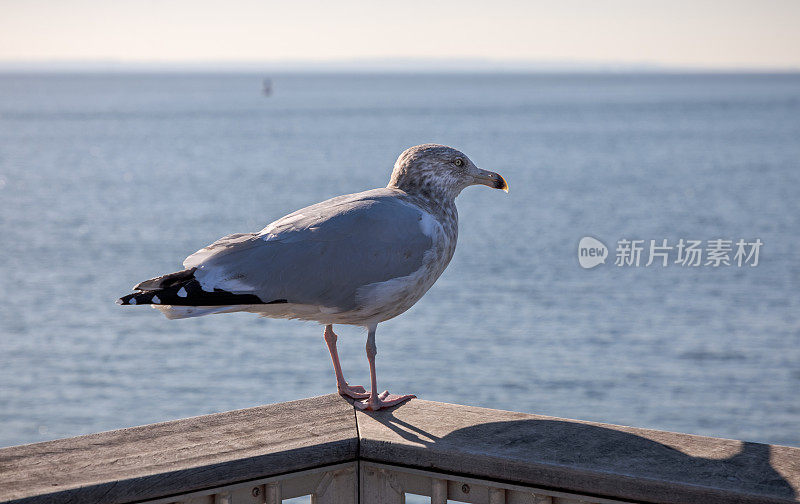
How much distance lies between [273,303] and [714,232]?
30.0 meters

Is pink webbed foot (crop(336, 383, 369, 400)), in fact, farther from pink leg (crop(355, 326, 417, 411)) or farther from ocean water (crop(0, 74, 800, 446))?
ocean water (crop(0, 74, 800, 446))

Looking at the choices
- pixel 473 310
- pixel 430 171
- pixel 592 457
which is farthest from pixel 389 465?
pixel 473 310

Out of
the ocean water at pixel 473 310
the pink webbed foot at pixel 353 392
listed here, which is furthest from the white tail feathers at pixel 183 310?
the ocean water at pixel 473 310

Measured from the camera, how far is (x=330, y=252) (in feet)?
13.0

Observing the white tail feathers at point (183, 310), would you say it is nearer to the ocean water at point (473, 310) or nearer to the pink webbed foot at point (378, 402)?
the pink webbed foot at point (378, 402)

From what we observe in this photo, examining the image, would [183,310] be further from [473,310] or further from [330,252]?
[473,310]

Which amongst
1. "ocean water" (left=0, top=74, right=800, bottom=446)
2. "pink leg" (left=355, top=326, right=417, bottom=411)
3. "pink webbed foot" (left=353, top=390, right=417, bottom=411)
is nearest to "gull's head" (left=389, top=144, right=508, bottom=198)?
"pink leg" (left=355, top=326, right=417, bottom=411)

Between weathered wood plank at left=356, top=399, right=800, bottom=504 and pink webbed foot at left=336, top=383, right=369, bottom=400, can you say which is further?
pink webbed foot at left=336, top=383, right=369, bottom=400

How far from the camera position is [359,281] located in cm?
399

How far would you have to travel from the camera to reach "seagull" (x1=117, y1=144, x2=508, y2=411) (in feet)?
12.6

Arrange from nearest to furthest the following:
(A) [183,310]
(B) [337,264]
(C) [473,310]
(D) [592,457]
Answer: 1. (D) [592,457]
2. (A) [183,310]
3. (B) [337,264]
4. (C) [473,310]

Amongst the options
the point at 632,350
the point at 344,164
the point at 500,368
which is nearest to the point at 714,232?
the point at 632,350

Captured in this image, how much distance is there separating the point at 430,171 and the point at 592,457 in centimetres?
163

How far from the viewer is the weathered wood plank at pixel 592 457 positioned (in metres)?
2.97
